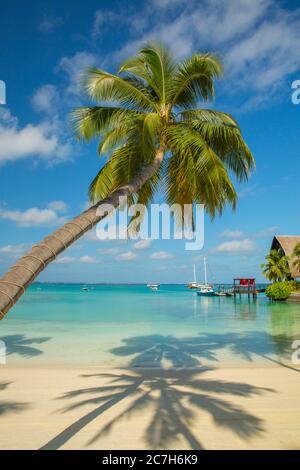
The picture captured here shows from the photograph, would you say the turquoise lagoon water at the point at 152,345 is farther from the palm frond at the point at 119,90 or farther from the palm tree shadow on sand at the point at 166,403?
the palm frond at the point at 119,90

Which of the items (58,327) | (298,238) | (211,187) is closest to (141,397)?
(211,187)

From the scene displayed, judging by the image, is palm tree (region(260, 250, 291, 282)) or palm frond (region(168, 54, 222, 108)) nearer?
palm frond (region(168, 54, 222, 108))

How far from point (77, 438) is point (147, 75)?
750 centimetres

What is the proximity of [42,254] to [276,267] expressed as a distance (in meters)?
46.7

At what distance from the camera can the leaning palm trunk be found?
139 inches

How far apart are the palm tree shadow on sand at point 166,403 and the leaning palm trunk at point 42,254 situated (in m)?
2.76

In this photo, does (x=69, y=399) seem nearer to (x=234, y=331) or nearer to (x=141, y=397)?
(x=141, y=397)

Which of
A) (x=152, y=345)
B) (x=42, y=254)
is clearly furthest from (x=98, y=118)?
(x=152, y=345)

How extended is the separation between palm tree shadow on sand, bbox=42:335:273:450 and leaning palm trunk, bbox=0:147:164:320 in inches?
109

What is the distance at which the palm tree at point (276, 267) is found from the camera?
155ft

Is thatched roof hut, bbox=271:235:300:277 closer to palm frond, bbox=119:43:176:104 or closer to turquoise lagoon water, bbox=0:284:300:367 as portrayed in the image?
turquoise lagoon water, bbox=0:284:300:367

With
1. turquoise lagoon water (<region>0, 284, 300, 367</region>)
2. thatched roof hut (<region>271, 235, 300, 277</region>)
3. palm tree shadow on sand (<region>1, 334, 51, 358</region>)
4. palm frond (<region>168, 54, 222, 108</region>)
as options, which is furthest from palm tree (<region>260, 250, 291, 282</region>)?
palm frond (<region>168, 54, 222, 108</region>)

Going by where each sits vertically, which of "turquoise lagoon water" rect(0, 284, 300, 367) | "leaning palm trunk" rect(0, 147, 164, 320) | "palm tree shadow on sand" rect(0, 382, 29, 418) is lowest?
"turquoise lagoon water" rect(0, 284, 300, 367)

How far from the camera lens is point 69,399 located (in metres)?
7.41
